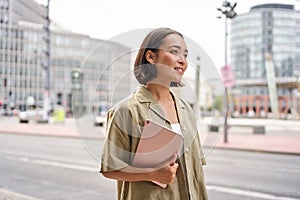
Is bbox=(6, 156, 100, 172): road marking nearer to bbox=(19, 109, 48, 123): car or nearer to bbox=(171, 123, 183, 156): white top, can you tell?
bbox=(171, 123, 183, 156): white top

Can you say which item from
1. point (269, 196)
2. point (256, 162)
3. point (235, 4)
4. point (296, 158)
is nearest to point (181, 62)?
point (235, 4)

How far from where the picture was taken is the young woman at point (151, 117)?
4.36 ft

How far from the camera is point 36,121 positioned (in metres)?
33.1

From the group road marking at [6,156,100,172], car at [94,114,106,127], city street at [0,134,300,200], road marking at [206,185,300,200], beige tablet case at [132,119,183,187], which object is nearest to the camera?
beige tablet case at [132,119,183,187]

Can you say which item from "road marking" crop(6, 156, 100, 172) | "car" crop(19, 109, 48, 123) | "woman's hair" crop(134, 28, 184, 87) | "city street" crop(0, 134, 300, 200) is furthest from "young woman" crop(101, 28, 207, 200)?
"car" crop(19, 109, 48, 123)

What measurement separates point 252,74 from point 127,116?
5369 cm

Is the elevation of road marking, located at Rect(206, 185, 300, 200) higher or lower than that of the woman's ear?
lower

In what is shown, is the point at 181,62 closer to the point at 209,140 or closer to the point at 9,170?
the point at 209,140

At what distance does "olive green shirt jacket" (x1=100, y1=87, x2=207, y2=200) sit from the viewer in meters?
1.35

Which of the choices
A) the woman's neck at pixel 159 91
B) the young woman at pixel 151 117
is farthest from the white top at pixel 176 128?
the woman's neck at pixel 159 91

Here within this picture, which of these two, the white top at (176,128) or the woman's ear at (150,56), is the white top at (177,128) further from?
the woman's ear at (150,56)

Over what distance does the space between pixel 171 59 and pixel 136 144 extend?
0.96ft

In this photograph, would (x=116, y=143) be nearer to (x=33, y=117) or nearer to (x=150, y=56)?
(x=150, y=56)

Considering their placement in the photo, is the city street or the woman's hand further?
the city street
